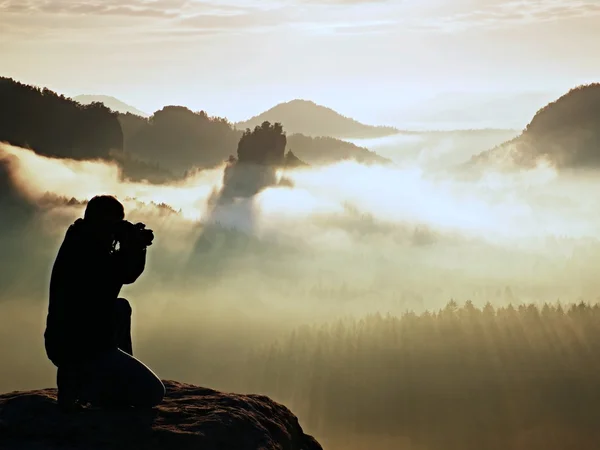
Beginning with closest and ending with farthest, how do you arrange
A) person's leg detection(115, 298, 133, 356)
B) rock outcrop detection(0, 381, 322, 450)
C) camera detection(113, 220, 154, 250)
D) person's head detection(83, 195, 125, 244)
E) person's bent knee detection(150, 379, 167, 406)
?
rock outcrop detection(0, 381, 322, 450) < camera detection(113, 220, 154, 250) < person's head detection(83, 195, 125, 244) < person's bent knee detection(150, 379, 167, 406) < person's leg detection(115, 298, 133, 356)

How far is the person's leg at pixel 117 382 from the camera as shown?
51.4ft

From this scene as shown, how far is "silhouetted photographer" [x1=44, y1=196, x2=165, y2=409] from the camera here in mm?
15375

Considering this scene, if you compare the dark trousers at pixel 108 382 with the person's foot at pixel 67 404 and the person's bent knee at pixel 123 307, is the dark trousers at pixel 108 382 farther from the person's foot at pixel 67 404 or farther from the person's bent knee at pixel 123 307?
the person's bent knee at pixel 123 307

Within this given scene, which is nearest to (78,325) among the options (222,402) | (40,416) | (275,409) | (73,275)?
(73,275)

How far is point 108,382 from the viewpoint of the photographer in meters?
15.7

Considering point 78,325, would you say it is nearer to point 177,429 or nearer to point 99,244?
point 99,244

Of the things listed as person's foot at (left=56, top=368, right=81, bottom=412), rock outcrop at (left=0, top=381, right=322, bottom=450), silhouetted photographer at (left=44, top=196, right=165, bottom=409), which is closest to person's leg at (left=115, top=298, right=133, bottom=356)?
silhouetted photographer at (left=44, top=196, right=165, bottom=409)

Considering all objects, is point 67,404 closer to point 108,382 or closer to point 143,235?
point 108,382

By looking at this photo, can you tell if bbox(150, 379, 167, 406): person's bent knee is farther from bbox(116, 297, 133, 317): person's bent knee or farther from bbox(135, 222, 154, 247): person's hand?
bbox(135, 222, 154, 247): person's hand

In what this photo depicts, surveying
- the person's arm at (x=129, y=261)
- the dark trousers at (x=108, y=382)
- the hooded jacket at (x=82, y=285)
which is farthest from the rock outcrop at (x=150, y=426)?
the person's arm at (x=129, y=261)

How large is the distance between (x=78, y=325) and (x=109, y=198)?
8.39 ft

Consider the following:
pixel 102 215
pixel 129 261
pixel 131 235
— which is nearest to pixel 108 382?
pixel 129 261

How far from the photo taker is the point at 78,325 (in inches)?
608

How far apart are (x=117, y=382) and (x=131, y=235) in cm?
299
